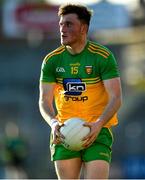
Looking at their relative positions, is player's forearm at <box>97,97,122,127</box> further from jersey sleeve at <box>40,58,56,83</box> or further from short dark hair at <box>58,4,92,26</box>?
short dark hair at <box>58,4,92,26</box>

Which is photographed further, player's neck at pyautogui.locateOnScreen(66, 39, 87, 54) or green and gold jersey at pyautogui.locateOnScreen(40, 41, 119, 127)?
player's neck at pyautogui.locateOnScreen(66, 39, 87, 54)

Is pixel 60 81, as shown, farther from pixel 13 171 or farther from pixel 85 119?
pixel 13 171

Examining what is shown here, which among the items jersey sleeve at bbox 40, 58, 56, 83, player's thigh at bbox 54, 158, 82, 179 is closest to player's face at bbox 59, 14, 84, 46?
jersey sleeve at bbox 40, 58, 56, 83

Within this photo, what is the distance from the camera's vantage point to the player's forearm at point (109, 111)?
9.26 m

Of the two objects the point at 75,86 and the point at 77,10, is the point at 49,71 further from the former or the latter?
the point at 77,10

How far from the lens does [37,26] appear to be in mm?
31500

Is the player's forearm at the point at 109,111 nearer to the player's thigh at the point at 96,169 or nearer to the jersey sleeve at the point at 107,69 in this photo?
the jersey sleeve at the point at 107,69

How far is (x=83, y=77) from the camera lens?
9.48m

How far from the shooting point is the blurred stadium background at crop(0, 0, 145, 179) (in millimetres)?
24734

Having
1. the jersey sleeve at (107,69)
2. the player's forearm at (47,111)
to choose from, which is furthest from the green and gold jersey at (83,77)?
the player's forearm at (47,111)

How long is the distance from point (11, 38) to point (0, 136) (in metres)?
9.03

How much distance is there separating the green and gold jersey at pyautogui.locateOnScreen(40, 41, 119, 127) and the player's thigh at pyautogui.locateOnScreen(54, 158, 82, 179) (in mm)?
399

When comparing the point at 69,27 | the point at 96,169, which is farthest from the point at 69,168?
the point at 69,27

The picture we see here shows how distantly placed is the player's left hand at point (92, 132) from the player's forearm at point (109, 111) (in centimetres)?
5
